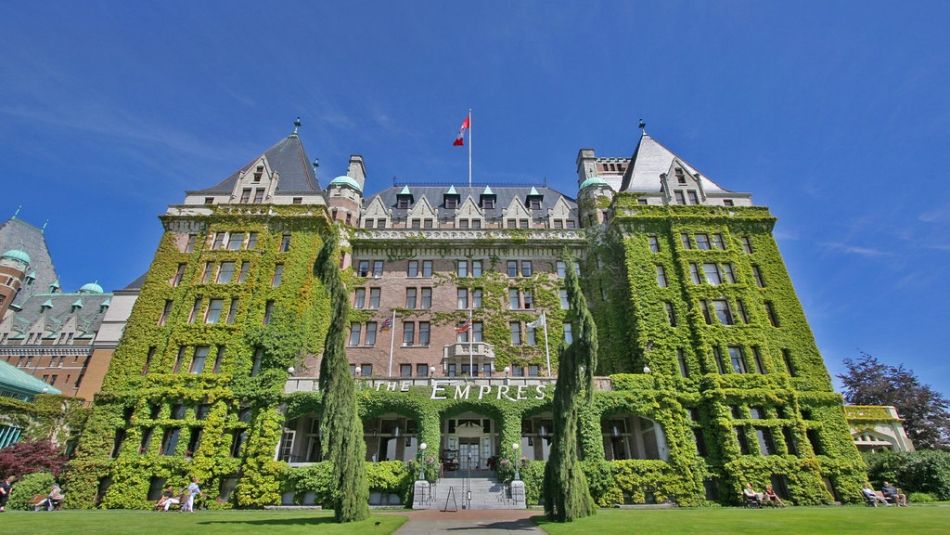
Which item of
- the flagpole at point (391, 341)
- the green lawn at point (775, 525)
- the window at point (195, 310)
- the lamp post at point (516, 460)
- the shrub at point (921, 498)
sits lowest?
the green lawn at point (775, 525)

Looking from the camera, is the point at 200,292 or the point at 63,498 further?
the point at 200,292

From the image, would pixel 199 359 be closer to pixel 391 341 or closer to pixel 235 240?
pixel 235 240

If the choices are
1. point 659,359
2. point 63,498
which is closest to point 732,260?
point 659,359

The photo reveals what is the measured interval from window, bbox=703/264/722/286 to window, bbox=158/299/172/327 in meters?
45.1

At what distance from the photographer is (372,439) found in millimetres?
34406

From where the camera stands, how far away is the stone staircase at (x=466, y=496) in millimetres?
26141

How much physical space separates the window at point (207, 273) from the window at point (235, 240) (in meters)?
2.20

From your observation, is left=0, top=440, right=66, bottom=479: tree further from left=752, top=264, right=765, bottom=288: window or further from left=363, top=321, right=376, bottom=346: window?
left=752, top=264, right=765, bottom=288: window

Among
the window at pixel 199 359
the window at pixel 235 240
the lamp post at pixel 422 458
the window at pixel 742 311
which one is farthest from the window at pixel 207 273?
the window at pixel 742 311

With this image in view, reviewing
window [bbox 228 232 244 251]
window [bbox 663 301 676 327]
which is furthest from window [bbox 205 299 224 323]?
window [bbox 663 301 676 327]

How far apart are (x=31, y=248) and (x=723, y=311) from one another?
105m

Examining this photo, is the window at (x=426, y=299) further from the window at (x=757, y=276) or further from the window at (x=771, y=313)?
the window at (x=771, y=313)

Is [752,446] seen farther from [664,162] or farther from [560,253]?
[664,162]

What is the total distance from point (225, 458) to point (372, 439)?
989 centimetres
